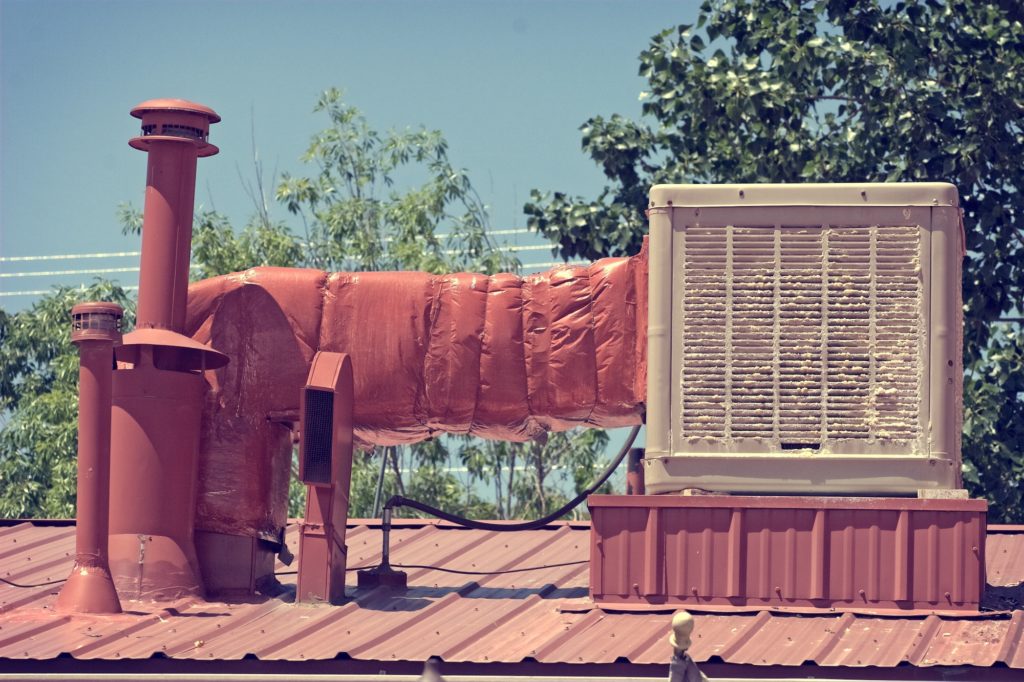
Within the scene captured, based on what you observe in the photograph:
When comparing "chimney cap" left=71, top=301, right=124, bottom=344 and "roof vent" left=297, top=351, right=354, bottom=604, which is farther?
"roof vent" left=297, top=351, right=354, bottom=604

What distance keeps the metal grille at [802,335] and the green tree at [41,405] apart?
59.1ft

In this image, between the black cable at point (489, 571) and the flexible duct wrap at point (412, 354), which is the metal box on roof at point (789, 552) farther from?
the black cable at point (489, 571)

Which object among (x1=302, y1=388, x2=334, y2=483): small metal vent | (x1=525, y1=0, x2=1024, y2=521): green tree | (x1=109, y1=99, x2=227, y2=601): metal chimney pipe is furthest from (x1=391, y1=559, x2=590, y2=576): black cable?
(x1=525, y1=0, x2=1024, y2=521): green tree

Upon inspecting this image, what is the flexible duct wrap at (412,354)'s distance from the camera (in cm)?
1406

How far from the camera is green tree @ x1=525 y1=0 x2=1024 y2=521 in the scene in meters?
22.2

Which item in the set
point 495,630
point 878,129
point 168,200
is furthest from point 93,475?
point 878,129

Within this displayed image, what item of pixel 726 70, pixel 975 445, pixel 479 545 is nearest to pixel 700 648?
pixel 479 545

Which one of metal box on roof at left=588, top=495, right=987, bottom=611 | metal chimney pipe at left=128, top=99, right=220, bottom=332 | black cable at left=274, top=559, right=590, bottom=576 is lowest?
black cable at left=274, top=559, right=590, bottom=576

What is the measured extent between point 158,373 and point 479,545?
3620mm

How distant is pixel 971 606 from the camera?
12820 mm

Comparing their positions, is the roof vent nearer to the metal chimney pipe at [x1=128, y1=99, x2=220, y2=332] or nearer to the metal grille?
the metal chimney pipe at [x1=128, y1=99, x2=220, y2=332]

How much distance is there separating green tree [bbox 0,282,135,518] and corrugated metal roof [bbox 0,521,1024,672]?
15.7 metres

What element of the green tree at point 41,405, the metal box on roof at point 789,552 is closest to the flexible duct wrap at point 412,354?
the metal box on roof at point 789,552

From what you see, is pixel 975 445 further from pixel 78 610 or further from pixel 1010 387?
pixel 78 610
